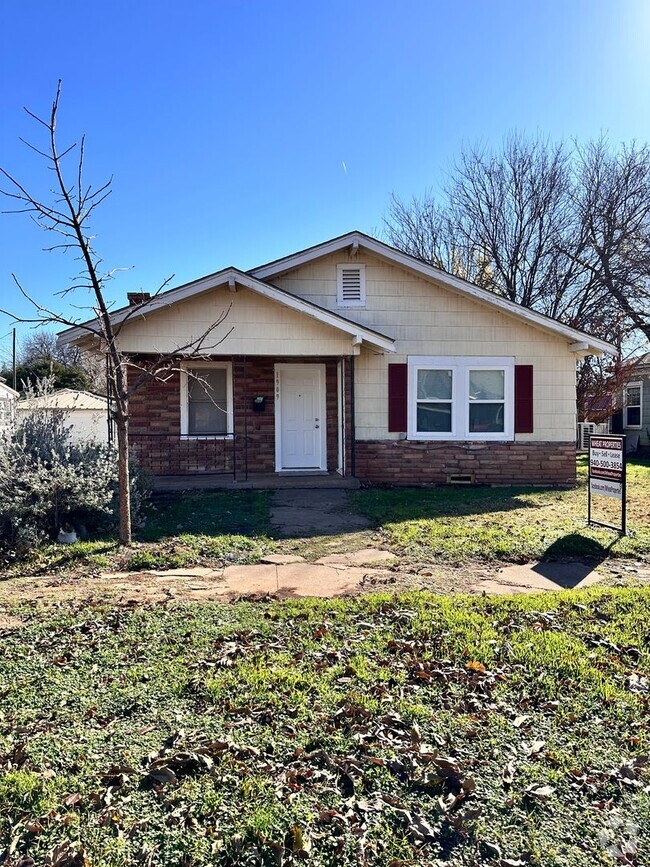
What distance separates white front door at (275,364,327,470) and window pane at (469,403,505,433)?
10.4ft

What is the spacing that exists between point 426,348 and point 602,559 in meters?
6.39

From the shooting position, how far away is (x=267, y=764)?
2695 mm

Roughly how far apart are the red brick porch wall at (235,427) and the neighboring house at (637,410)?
16929 millimetres

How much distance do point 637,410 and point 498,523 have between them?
20294 mm

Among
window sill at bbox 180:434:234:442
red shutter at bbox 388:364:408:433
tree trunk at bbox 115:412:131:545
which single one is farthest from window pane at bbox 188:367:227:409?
tree trunk at bbox 115:412:131:545

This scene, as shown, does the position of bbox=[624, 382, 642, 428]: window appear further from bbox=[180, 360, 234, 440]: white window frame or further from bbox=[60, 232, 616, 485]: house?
bbox=[180, 360, 234, 440]: white window frame

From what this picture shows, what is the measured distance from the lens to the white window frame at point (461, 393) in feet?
38.9

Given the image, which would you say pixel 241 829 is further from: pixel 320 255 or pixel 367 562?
pixel 320 255

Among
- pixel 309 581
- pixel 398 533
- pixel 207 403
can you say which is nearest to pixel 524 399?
pixel 398 533

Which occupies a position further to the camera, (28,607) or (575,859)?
(28,607)

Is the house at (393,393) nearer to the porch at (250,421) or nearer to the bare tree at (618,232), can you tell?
the porch at (250,421)

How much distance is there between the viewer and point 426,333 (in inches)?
470

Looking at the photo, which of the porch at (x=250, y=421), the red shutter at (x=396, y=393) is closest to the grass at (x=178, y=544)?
the porch at (x=250, y=421)

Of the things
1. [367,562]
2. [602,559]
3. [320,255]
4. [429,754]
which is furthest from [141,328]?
[429,754]
